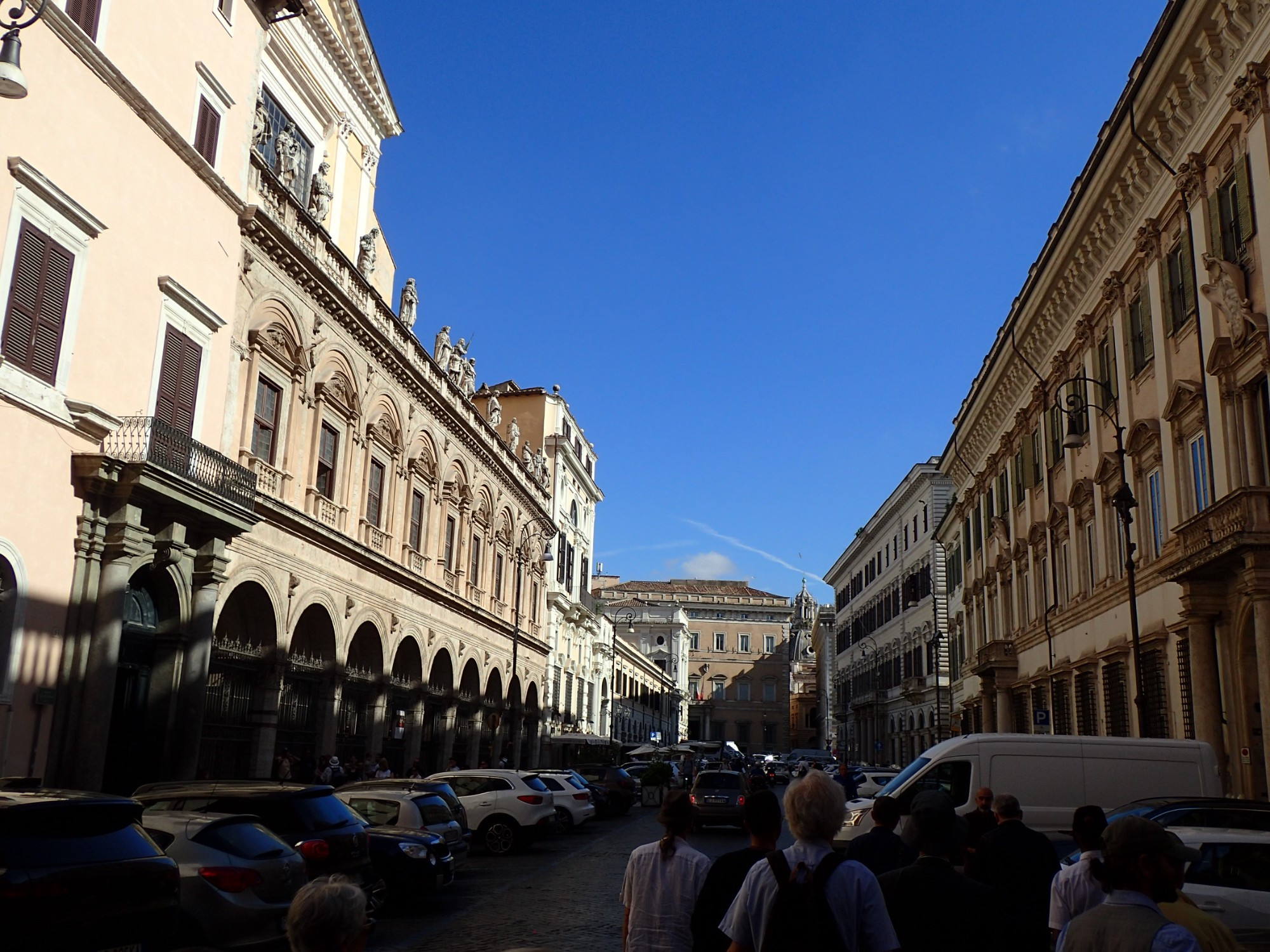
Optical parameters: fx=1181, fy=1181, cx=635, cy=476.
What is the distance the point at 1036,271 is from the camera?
3303 cm

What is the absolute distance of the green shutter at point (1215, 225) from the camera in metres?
21.2

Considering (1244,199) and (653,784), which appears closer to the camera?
(1244,199)

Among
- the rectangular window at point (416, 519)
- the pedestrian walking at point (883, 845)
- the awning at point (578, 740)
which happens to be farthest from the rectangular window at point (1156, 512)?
the awning at point (578, 740)

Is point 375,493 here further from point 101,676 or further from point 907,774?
point 907,774

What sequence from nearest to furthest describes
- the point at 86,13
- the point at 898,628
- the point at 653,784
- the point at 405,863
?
1. the point at 405,863
2. the point at 86,13
3. the point at 653,784
4. the point at 898,628

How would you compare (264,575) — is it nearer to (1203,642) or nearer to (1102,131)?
(1203,642)

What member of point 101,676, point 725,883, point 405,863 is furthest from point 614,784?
point 725,883

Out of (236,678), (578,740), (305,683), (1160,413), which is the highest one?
(1160,413)

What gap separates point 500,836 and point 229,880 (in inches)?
555

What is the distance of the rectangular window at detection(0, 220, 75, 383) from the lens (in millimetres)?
16797

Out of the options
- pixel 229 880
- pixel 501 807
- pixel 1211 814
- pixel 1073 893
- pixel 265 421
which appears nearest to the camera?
pixel 1073 893

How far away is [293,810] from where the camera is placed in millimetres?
11609

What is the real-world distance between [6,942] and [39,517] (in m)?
12.0

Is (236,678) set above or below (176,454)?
below
